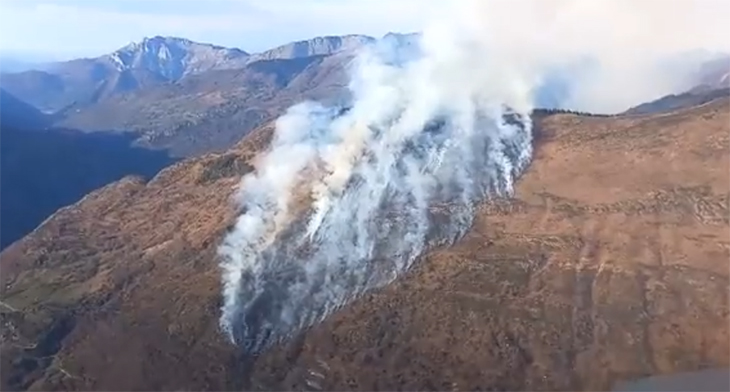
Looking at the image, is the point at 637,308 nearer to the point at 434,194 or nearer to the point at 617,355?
the point at 617,355

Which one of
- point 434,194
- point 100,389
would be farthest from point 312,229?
point 100,389

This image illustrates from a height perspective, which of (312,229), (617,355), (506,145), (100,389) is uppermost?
(506,145)

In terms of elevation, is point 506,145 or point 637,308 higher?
point 506,145

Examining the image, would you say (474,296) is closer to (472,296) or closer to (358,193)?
(472,296)

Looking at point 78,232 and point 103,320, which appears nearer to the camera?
point 103,320
